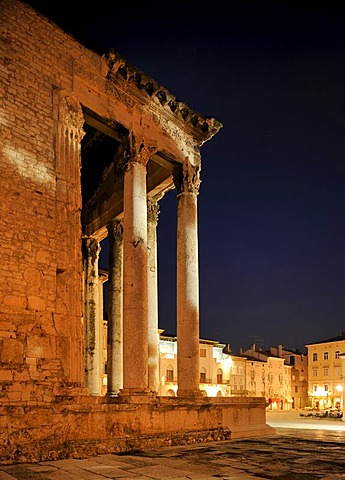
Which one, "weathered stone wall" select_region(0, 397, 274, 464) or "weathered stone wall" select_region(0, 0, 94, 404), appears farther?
"weathered stone wall" select_region(0, 0, 94, 404)

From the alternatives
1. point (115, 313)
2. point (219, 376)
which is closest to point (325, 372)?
point (219, 376)

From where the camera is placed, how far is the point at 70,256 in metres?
12.4

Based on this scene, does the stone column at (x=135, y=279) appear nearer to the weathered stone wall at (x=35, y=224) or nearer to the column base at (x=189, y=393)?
the weathered stone wall at (x=35, y=224)

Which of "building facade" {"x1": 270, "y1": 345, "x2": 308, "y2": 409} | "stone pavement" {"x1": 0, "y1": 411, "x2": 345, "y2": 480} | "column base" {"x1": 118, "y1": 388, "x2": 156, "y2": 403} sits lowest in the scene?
"building facade" {"x1": 270, "y1": 345, "x2": 308, "y2": 409}

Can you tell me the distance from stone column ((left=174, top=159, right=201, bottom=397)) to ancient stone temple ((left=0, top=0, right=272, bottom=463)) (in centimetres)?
4

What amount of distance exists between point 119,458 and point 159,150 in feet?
29.9

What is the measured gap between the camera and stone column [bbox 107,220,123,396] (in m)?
19.3

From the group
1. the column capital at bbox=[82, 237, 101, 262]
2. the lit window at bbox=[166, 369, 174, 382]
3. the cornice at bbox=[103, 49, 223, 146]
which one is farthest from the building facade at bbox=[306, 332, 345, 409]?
the cornice at bbox=[103, 49, 223, 146]

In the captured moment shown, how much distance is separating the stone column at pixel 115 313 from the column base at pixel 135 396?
5758mm

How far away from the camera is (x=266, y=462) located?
9.92 meters

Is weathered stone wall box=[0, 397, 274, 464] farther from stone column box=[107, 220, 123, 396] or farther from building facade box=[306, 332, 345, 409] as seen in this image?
building facade box=[306, 332, 345, 409]

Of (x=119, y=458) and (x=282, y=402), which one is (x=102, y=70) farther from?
(x=282, y=402)

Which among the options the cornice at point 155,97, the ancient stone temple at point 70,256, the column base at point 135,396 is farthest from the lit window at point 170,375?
the column base at point 135,396

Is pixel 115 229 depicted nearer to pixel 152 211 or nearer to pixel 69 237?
pixel 152 211
